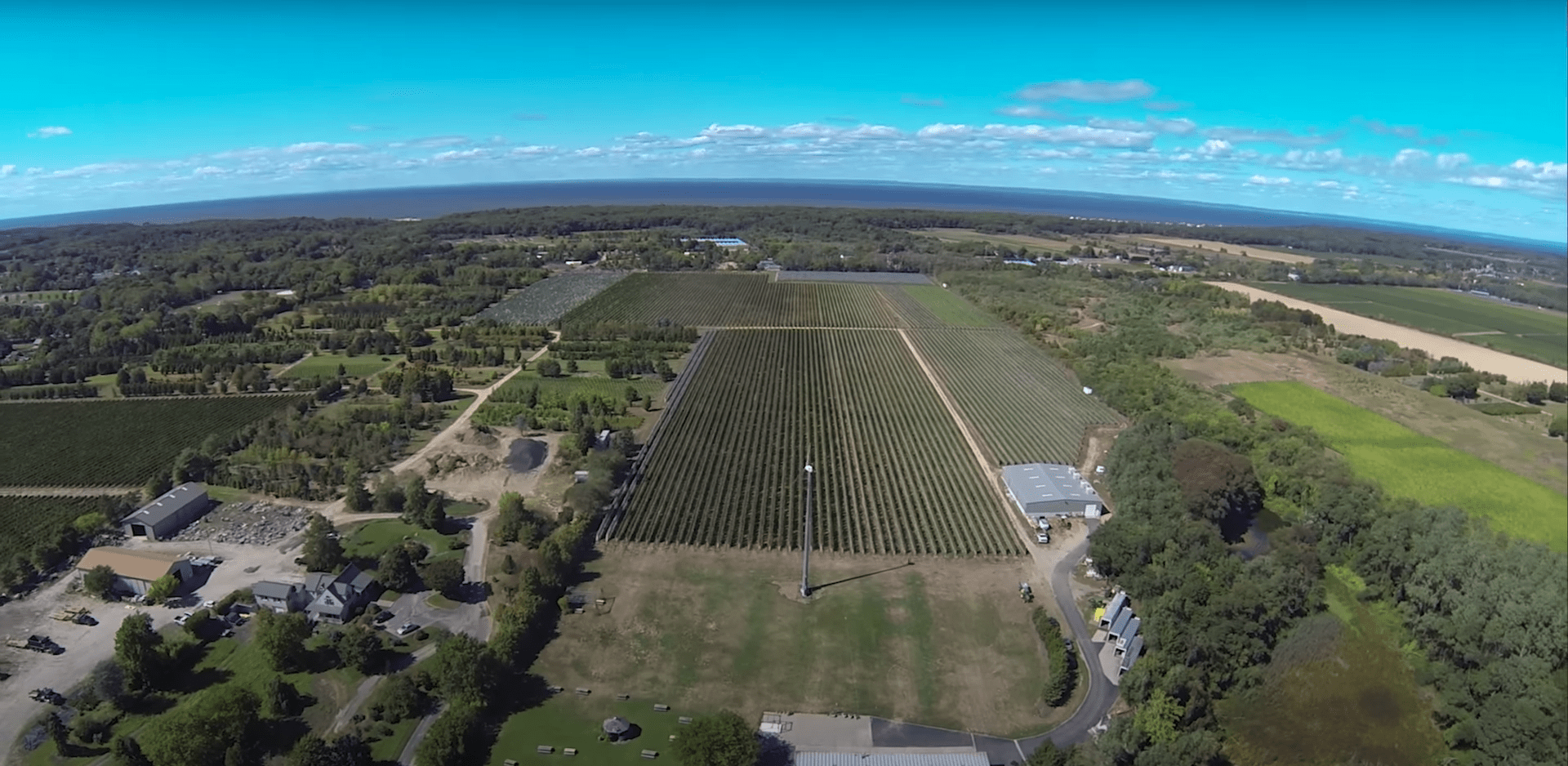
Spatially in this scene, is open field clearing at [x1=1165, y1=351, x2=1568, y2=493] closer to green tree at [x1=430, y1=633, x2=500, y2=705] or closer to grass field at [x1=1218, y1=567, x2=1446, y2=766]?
grass field at [x1=1218, y1=567, x2=1446, y2=766]

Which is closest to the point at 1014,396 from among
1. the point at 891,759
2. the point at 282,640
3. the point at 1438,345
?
the point at 1438,345

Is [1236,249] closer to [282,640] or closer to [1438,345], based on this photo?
[1438,345]

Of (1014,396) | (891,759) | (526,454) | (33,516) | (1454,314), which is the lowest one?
(891,759)

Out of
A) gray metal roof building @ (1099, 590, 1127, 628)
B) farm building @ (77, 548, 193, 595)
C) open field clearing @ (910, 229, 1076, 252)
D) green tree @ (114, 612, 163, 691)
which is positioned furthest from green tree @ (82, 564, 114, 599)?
open field clearing @ (910, 229, 1076, 252)

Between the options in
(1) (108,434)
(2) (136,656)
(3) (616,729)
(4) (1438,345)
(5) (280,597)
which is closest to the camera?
(3) (616,729)

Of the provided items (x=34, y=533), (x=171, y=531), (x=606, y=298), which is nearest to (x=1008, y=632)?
(x=171, y=531)
